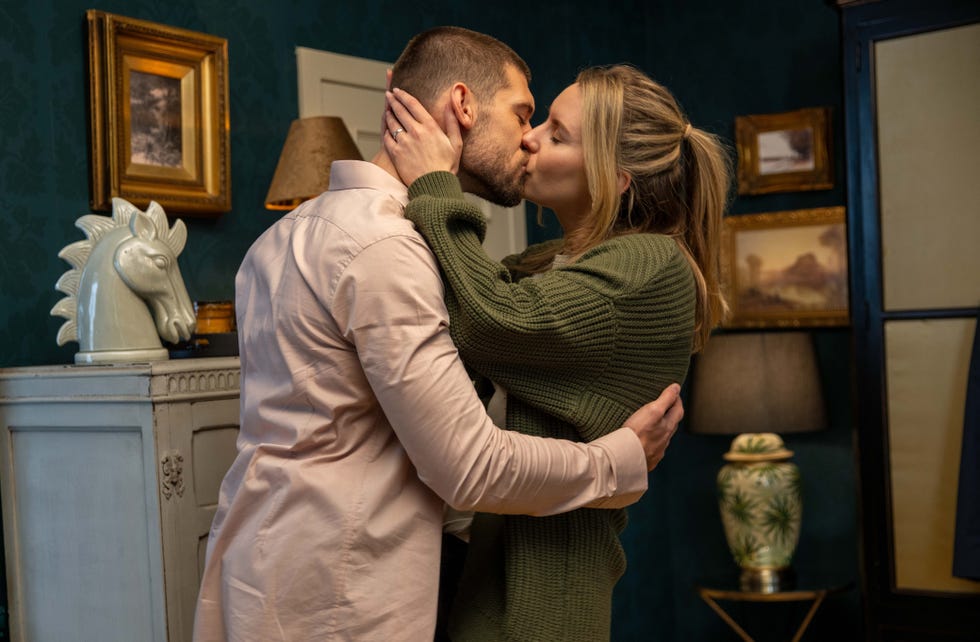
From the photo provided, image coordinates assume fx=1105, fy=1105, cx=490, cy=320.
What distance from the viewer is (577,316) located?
1.55 m

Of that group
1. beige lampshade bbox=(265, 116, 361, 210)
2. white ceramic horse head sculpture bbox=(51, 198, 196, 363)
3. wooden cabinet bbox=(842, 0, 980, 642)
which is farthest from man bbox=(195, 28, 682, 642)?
wooden cabinet bbox=(842, 0, 980, 642)

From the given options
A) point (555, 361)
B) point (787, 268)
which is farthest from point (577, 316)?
point (787, 268)

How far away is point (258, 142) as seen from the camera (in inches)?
133

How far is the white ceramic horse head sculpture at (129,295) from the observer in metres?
2.41

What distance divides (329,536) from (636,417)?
0.50 meters

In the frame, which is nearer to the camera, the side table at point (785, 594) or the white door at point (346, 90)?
the white door at point (346, 90)

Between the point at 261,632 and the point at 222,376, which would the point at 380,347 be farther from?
the point at 222,376

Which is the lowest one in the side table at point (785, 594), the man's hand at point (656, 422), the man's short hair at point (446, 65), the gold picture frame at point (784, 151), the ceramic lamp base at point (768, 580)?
the side table at point (785, 594)

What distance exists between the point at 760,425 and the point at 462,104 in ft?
8.57

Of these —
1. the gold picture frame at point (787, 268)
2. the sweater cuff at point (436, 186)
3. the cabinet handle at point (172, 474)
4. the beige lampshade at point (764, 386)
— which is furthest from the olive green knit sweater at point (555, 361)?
the gold picture frame at point (787, 268)

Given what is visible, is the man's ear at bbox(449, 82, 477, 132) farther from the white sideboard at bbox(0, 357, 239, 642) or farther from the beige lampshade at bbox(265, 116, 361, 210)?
the beige lampshade at bbox(265, 116, 361, 210)

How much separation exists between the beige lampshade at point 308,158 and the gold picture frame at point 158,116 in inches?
9.4

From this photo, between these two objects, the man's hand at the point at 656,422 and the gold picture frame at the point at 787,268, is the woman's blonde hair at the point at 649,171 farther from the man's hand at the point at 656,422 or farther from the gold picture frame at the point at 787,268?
the gold picture frame at the point at 787,268

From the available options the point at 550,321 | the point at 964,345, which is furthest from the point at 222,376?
the point at 964,345
